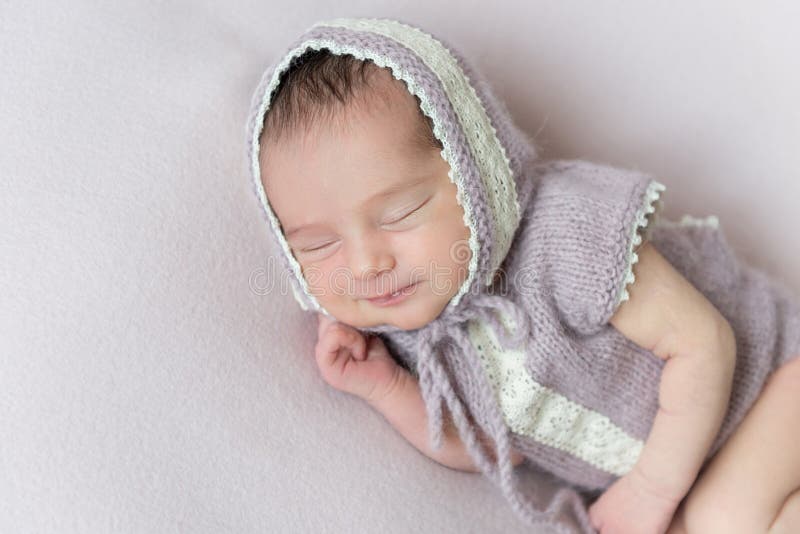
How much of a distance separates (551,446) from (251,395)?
536mm

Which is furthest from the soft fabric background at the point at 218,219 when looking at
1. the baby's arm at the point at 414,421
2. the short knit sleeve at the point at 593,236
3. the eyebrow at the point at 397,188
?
the short knit sleeve at the point at 593,236

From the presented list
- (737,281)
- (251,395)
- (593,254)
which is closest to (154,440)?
(251,395)

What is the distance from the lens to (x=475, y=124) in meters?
1.32

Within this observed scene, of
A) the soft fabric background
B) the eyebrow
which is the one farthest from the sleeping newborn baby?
the soft fabric background

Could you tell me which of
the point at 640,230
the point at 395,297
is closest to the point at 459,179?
the point at 395,297

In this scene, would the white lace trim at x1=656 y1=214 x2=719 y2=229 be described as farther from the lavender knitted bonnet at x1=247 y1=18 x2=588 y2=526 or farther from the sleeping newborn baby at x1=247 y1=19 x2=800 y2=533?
the lavender knitted bonnet at x1=247 y1=18 x2=588 y2=526

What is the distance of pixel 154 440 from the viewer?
1.23 m

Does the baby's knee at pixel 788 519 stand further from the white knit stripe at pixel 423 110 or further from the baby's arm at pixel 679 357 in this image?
the white knit stripe at pixel 423 110

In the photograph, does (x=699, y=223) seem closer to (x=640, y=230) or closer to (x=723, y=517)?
(x=640, y=230)

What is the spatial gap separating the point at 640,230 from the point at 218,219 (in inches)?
27.5

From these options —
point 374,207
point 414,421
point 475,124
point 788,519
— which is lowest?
point 414,421

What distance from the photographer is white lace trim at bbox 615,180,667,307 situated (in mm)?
1320

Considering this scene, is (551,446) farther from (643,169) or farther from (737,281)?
(643,169)

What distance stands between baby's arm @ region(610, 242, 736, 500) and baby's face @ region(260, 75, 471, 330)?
297 mm
